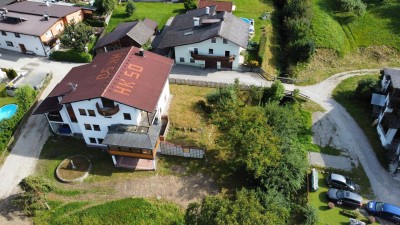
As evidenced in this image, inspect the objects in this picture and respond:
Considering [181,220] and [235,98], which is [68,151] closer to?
[181,220]

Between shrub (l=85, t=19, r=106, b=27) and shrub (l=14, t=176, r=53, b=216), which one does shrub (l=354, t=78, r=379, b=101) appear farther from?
shrub (l=85, t=19, r=106, b=27)

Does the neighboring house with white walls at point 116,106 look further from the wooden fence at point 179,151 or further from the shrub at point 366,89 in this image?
the shrub at point 366,89

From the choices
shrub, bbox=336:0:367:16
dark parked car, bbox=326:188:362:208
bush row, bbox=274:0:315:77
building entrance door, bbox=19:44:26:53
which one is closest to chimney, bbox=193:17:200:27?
bush row, bbox=274:0:315:77

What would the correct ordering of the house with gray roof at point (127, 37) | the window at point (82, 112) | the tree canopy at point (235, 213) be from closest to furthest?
the tree canopy at point (235, 213), the window at point (82, 112), the house with gray roof at point (127, 37)

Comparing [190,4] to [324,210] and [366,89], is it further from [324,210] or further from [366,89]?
[324,210]

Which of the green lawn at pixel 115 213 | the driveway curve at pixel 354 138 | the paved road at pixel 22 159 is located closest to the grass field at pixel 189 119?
the green lawn at pixel 115 213

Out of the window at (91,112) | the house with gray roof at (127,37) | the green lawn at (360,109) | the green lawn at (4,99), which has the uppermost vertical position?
the house with gray roof at (127,37)

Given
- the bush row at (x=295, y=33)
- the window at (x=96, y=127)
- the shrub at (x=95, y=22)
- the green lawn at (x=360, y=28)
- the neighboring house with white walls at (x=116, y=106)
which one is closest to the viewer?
the neighboring house with white walls at (x=116, y=106)
